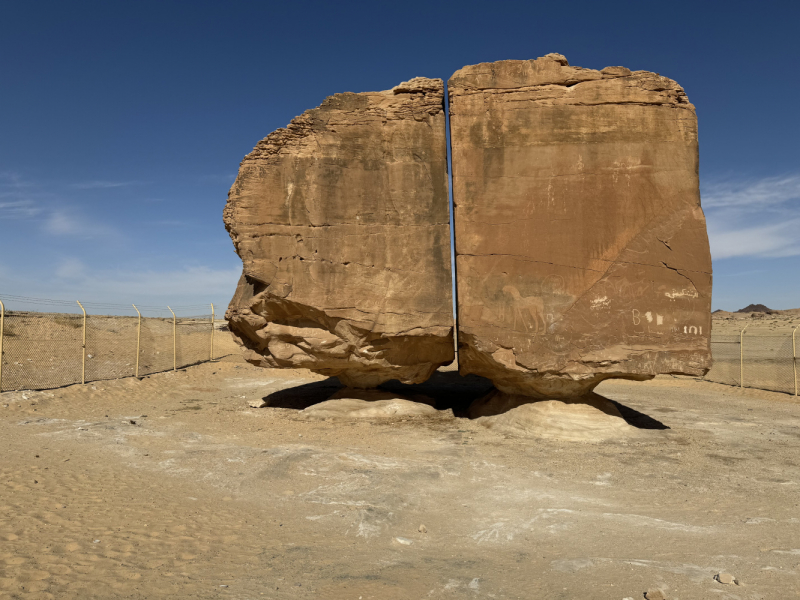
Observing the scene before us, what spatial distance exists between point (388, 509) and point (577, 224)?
5.08m

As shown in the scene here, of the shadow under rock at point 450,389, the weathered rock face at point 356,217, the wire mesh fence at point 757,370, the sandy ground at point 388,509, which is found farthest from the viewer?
the wire mesh fence at point 757,370

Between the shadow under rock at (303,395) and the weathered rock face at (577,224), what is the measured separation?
14.4 ft

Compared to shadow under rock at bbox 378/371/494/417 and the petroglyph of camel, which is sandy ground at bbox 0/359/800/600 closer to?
shadow under rock at bbox 378/371/494/417

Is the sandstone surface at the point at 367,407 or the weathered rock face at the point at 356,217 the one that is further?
the sandstone surface at the point at 367,407

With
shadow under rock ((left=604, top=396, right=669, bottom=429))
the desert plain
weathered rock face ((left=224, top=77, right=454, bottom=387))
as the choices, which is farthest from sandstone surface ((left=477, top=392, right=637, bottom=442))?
weathered rock face ((left=224, top=77, right=454, bottom=387))

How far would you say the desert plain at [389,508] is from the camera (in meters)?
3.43

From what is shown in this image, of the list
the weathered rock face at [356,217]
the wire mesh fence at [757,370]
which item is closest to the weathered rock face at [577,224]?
the weathered rock face at [356,217]

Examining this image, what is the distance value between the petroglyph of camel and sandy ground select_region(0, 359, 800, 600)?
178 cm

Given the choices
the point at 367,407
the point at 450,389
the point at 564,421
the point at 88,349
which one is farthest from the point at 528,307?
the point at 88,349

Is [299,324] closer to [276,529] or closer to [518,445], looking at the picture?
[518,445]

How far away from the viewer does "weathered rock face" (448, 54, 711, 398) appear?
24.8 feet

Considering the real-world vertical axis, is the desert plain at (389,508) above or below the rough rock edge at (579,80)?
below

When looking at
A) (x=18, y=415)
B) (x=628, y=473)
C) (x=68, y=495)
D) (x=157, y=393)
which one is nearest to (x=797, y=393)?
(x=628, y=473)

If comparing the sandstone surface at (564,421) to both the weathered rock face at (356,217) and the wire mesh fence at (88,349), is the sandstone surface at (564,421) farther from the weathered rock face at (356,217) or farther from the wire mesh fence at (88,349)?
the wire mesh fence at (88,349)
